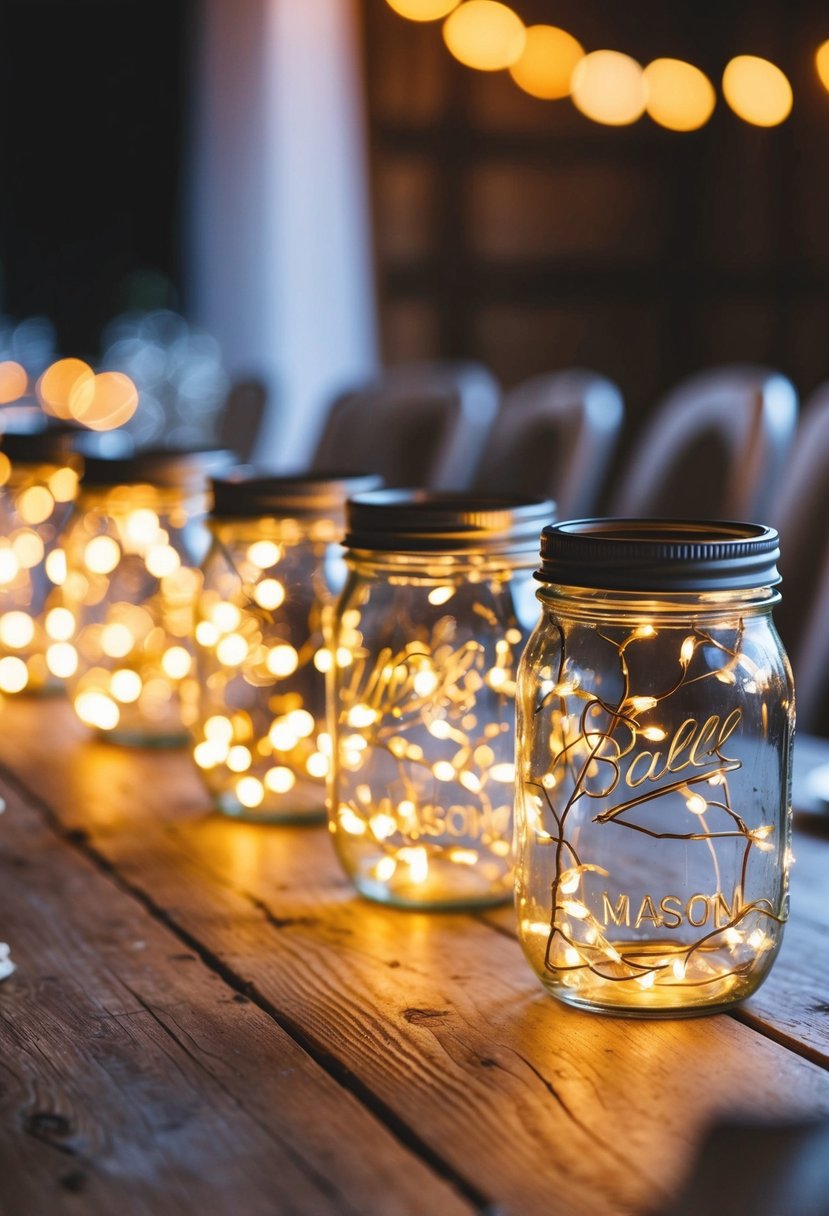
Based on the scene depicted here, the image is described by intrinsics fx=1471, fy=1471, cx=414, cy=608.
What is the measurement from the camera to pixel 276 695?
1130 millimetres

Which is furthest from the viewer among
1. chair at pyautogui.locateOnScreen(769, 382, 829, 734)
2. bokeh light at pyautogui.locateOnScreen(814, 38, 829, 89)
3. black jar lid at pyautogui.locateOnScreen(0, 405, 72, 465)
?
black jar lid at pyautogui.locateOnScreen(0, 405, 72, 465)

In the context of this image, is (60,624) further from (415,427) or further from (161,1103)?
(415,427)

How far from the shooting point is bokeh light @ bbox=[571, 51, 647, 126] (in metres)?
2.02

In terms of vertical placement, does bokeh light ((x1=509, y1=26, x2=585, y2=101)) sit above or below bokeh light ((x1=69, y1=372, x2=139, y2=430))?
above

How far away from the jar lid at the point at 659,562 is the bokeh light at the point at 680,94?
1329mm

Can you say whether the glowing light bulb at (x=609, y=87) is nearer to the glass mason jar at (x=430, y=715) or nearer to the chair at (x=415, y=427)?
the chair at (x=415, y=427)

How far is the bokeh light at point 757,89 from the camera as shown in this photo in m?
1.46

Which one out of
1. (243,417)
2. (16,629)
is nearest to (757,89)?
(16,629)

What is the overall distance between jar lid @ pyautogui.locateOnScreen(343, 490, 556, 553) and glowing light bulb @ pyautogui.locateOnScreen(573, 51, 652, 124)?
1.26 metres

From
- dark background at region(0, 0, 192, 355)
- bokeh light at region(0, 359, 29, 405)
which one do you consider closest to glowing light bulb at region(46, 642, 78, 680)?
bokeh light at region(0, 359, 29, 405)

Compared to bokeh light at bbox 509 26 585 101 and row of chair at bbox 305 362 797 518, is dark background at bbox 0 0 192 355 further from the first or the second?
row of chair at bbox 305 362 797 518

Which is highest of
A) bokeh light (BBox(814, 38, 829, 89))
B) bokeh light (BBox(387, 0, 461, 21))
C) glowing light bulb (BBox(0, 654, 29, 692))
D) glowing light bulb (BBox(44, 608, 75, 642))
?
bokeh light (BBox(387, 0, 461, 21))

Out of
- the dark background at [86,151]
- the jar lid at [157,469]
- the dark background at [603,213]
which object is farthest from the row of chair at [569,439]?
the dark background at [86,151]

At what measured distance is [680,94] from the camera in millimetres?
1999
